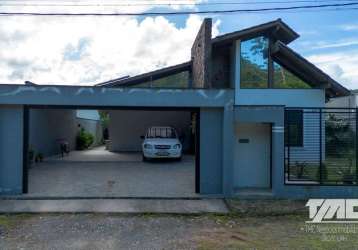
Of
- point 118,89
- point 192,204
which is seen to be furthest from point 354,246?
point 118,89

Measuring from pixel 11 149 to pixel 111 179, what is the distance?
377 centimetres

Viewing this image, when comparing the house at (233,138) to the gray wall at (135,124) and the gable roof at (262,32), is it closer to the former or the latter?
the gable roof at (262,32)

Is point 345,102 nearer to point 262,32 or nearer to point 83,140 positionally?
point 262,32

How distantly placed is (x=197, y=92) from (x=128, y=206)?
366 cm

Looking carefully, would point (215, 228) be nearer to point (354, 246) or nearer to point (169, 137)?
point (354, 246)

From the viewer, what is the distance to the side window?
38.9 feet

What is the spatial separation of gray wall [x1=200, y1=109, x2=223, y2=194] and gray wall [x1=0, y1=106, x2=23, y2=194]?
4968mm

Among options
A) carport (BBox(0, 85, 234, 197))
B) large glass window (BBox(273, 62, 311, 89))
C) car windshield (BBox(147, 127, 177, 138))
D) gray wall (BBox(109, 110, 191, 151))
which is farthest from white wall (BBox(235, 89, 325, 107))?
gray wall (BBox(109, 110, 191, 151))

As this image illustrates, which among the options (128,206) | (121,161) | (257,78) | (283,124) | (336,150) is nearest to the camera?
(128,206)

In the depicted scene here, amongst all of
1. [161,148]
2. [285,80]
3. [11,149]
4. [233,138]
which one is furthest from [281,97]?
[11,149]

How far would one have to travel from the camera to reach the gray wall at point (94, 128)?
30281 mm

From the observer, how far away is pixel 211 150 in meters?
11.9

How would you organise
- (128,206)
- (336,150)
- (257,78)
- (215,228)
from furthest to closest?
(257,78), (336,150), (128,206), (215,228)

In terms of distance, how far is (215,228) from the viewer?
28.5 feet
